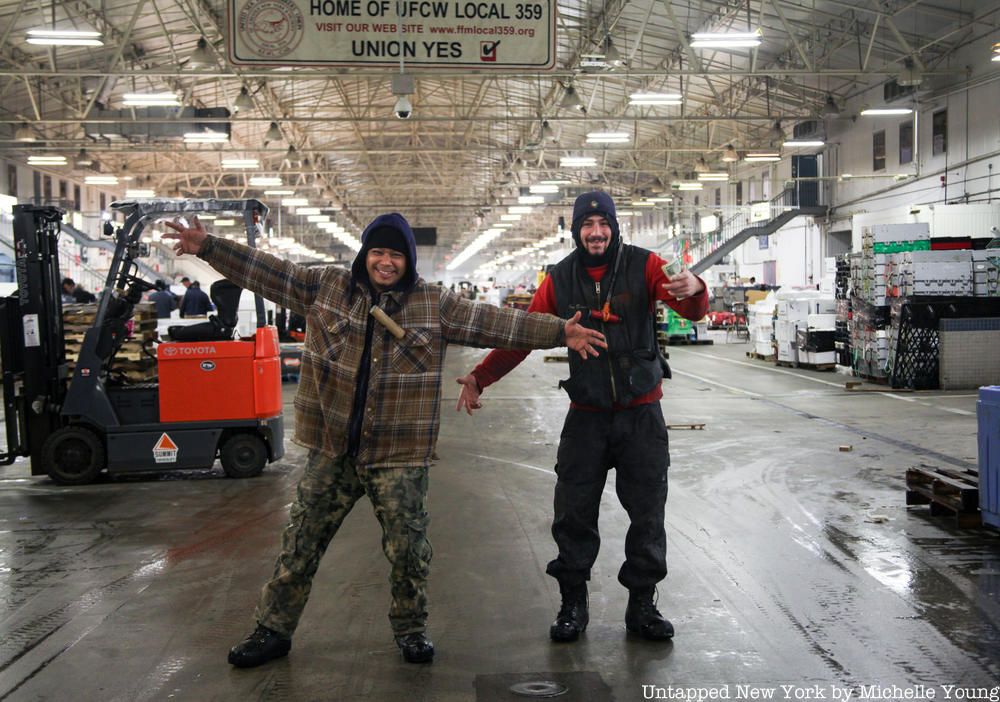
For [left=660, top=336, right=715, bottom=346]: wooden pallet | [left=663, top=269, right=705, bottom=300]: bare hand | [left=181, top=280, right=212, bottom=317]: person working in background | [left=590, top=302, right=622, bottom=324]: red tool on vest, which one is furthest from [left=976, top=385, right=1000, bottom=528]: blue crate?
[left=660, top=336, right=715, bottom=346]: wooden pallet

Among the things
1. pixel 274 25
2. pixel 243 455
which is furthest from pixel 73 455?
pixel 274 25

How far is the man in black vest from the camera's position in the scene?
14.6 ft

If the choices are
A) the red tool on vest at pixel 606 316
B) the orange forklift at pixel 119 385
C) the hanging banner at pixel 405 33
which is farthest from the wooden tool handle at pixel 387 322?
the hanging banner at pixel 405 33

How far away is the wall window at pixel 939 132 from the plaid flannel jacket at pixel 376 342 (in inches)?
1027

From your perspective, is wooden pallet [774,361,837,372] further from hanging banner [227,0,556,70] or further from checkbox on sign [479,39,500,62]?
checkbox on sign [479,39,500,62]

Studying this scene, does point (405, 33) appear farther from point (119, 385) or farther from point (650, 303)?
point (650, 303)

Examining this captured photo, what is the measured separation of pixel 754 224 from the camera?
131 ft

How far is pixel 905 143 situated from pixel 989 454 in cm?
2614

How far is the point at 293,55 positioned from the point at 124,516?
4.79m

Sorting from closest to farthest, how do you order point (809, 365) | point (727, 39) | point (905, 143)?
point (727, 39)
point (809, 365)
point (905, 143)

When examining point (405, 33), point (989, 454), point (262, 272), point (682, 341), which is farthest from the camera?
point (682, 341)

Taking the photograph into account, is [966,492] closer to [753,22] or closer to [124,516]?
[124,516]

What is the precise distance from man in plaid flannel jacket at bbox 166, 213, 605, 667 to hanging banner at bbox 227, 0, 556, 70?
599 cm

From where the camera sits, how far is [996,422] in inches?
241
